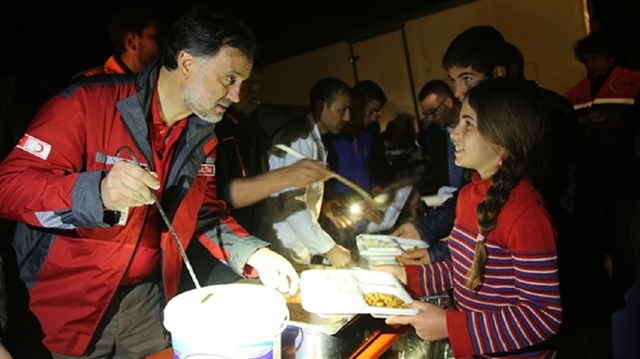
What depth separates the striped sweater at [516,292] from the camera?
1600mm

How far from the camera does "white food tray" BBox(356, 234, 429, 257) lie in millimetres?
2754

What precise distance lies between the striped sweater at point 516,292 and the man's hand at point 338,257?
4.01 ft

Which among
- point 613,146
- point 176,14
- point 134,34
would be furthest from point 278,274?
point 176,14

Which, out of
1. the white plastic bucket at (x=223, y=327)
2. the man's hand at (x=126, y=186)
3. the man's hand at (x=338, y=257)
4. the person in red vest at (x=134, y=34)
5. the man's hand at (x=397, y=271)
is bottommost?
the man's hand at (x=338, y=257)

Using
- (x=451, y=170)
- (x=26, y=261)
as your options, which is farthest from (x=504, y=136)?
(x=451, y=170)

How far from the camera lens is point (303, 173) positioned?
2756 mm


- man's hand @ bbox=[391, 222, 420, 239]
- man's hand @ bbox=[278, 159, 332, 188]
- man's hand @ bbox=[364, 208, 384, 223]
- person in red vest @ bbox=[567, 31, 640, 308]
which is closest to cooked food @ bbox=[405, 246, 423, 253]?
man's hand @ bbox=[391, 222, 420, 239]

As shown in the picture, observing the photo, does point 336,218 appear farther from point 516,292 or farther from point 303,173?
point 516,292

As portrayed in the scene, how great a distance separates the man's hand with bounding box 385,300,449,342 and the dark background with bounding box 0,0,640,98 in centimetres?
313

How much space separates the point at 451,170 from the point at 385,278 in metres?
2.54

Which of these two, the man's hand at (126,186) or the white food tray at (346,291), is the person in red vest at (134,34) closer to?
the man's hand at (126,186)

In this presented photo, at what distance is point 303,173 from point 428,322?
135cm

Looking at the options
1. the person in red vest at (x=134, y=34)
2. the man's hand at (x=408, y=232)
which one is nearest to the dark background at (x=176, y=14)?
the person in red vest at (x=134, y=34)

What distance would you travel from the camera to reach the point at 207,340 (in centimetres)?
117
